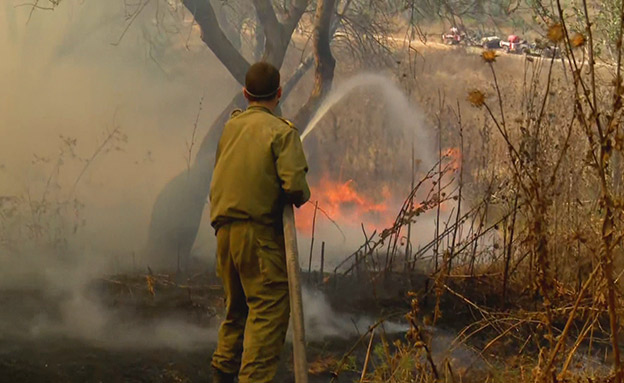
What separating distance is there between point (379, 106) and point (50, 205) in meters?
5.66

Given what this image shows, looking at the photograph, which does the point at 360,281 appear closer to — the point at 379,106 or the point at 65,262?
the point at 65,262

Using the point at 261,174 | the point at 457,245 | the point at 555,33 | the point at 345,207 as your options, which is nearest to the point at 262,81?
the point at 261,174

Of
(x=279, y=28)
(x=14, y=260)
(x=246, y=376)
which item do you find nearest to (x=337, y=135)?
(x=279, y=28)

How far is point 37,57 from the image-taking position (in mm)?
10008

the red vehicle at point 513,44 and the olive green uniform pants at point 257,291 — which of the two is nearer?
the olive green uniform pants at point 257,291

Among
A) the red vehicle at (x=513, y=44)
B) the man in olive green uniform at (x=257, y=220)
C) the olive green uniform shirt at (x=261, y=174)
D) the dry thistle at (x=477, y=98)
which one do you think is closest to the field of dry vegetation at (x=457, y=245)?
the dry thistle at (x=477, y=98)

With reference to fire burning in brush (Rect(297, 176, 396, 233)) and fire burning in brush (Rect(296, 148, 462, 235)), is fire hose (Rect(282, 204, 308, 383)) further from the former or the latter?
fire burning in brush (Rect(297, 176, 396, 233))

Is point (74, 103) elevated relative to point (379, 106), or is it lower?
lower

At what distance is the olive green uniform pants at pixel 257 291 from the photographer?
12.7 ft

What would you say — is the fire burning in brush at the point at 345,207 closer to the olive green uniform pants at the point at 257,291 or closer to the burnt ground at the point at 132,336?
the burnt ground at the point at 132,336

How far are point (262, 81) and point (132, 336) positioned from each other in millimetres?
2909

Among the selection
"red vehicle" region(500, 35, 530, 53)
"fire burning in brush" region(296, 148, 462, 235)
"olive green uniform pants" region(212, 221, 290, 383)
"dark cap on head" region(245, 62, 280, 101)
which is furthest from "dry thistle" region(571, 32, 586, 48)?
"red vehicle" region(500, 35, 530, 53)

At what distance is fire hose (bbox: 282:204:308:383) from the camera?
3574mm

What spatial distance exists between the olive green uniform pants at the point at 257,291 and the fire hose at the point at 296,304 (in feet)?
0.64
